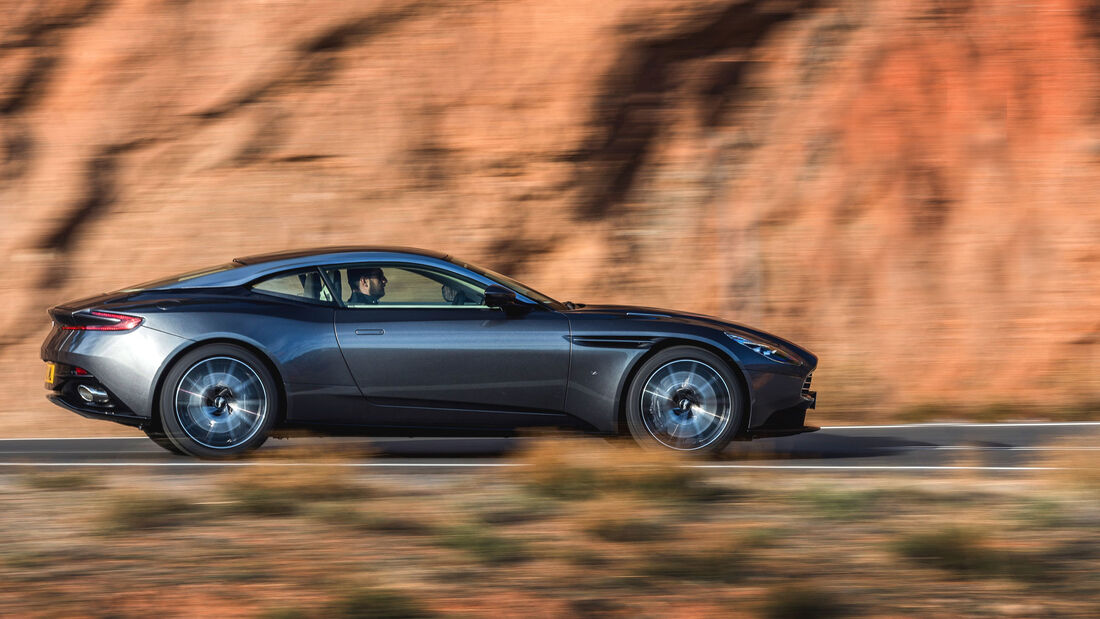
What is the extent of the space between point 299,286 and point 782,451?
3396 millimetres

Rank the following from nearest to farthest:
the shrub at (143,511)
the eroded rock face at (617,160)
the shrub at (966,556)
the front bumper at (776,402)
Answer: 1. the shrub at (966,556)
2. the shrub at (143,511)
3. the front bumper at (776,402)
4. the eroded rock face at (617,160)

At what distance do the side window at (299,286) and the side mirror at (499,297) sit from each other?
1001mm

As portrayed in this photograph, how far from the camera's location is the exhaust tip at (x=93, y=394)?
754 cm

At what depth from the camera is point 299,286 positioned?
7.79 meters

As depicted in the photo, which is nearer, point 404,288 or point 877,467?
point 877,467

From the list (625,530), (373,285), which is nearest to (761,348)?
(373,285)

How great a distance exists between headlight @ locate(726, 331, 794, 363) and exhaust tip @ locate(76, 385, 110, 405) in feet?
12.7

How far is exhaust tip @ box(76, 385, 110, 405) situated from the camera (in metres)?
7.54

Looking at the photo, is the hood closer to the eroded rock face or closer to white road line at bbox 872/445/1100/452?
white road line at bbox 872/445/1100/452

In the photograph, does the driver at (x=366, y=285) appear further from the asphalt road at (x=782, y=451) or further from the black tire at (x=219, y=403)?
the asphalt road at (x=782, y=451)

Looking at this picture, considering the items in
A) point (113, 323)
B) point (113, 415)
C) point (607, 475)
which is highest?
point (113, 323)

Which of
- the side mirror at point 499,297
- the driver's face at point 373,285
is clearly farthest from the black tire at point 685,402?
the driver's face at point 373,285

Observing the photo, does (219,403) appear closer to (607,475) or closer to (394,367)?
(394,367)

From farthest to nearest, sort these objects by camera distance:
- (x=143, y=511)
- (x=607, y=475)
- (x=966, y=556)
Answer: (x=607, y=475), (x=143, y=511), (x=966, y=556)
